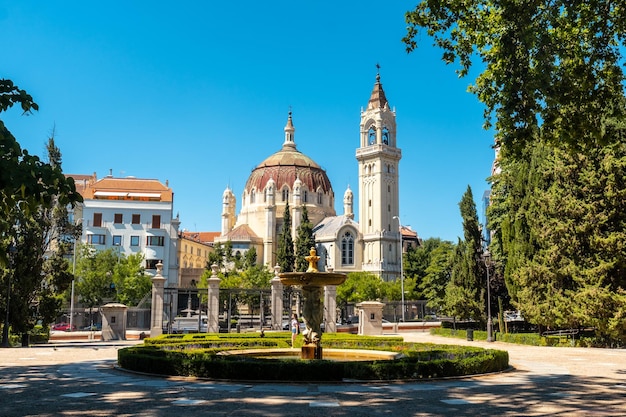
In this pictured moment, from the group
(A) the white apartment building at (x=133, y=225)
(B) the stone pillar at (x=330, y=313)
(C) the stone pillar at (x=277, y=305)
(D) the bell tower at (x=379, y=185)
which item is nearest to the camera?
(C) the stone pillar at (x=277, y=305)

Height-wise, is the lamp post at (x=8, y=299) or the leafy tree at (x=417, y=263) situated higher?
the leafy tree at (x=417, y=263)

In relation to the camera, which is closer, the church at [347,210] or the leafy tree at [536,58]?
the leafy tree at [536,58]

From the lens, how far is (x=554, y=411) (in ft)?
34.9

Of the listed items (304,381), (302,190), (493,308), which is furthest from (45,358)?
(302,190)

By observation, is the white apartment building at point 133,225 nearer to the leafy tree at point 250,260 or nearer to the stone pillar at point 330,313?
the leafy tree at point 250,260

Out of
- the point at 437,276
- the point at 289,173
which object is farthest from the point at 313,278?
the point at 289,173

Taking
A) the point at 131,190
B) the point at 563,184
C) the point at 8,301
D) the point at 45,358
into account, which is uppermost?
the point at 131,190

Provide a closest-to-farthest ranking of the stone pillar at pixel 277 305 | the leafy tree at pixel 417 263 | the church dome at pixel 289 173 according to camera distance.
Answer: the stone pillar at pixel 277 305, the leafy tree at pixel 417 263, the church dome at pixel 289 173

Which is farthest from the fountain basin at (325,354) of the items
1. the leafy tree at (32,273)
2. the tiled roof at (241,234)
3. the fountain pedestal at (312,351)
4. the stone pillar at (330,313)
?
the tiled roof at (241,234)

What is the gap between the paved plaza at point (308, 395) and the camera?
10609 millimetres

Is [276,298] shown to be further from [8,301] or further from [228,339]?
[8,301]

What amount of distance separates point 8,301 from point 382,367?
A: 63.6 feet

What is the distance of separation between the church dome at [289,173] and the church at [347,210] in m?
0.18

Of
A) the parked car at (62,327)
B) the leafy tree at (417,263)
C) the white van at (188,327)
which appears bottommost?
the parked car at (62,327)
